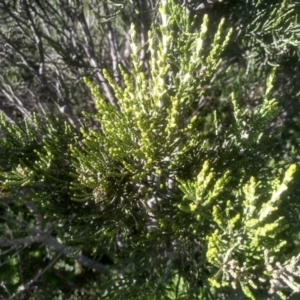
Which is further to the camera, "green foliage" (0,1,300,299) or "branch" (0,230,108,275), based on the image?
"branch" (0,230,108,275)

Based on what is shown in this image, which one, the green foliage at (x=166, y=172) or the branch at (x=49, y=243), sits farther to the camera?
the branch at (x=49, y=243)

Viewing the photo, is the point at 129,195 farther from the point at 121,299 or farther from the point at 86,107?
the point at 86,107

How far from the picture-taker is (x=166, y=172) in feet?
11.7

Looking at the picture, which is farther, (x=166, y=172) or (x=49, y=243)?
(x=49, y=243)

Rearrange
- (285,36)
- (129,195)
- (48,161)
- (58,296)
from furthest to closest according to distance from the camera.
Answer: (58,296) → (285,36) → (129,195) → (48,161)

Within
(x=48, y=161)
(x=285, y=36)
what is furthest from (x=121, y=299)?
(x=285, y=36)

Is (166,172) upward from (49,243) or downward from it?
upward

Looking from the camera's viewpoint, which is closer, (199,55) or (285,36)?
(199,55)

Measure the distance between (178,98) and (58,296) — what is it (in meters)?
4.84

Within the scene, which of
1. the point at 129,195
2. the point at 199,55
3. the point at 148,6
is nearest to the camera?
the point at 199,55

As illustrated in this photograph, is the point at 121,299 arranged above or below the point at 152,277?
below

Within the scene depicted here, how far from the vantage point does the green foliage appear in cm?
286

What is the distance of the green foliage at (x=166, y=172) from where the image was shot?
9.37 feet

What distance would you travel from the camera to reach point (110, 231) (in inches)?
138
